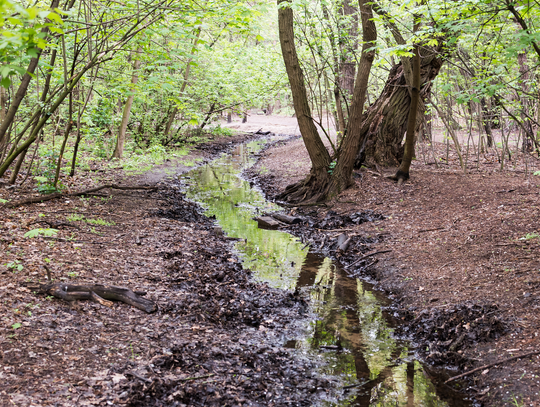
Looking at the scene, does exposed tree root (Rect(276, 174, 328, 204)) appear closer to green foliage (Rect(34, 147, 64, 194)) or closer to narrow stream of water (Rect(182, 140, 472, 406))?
narrow stream of water (Rect(182, 140, 472, 406))

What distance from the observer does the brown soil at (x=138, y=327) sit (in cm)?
348

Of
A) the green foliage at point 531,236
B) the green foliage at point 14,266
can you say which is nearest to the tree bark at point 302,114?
the green foliage at point 531,236

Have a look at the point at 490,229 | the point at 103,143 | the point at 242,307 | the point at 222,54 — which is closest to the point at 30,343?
the point at 242,307

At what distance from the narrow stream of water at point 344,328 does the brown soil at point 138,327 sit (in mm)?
349

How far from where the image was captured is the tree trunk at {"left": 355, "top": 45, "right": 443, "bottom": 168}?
518 inches

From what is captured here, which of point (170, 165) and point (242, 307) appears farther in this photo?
point (170, 165)

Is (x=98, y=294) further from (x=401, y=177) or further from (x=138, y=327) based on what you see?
(x=401, y=177)

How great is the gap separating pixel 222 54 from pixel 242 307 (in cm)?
1754

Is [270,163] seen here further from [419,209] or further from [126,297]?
[126,297]

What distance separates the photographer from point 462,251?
22.8 feet

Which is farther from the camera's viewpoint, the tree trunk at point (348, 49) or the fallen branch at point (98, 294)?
the tree trunk at point (348, 49)

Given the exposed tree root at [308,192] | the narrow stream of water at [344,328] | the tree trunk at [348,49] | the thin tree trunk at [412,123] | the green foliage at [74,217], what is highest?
the tree trunk at [348,49]

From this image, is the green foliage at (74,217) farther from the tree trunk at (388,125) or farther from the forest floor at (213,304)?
the tree trunk at (388,125)

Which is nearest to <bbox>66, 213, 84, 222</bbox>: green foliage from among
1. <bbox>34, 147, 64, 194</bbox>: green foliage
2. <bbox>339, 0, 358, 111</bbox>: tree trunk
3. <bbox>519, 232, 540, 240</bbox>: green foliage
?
<bbox>34, 147, 64, 194</bbox>: green foliage
